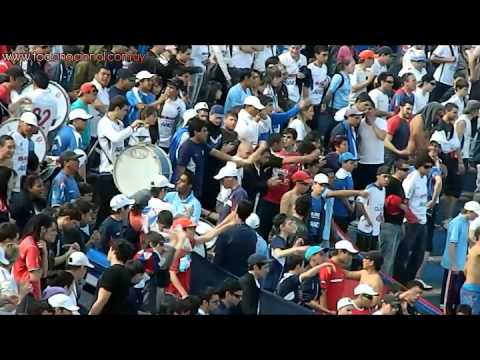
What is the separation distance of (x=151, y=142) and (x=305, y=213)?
1354mm

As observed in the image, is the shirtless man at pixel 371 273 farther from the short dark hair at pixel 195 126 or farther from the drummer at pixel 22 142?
the drummer at pixel 22 142

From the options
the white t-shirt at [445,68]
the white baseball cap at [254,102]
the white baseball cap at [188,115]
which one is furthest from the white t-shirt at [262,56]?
the white t-shirt at [445,68]

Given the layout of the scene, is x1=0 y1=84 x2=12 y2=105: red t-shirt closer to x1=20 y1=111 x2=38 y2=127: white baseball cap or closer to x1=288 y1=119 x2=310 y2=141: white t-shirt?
x1=20 y1=111 x2=38 y2=127: white baseball cap

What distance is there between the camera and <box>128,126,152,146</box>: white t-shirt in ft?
53.0

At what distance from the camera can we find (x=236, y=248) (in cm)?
1592

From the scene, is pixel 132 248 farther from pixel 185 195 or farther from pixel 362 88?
pixel 362 88

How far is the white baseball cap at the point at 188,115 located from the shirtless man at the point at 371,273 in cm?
175

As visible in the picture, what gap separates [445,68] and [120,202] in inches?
114

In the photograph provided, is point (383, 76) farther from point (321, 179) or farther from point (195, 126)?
point (195, 126)

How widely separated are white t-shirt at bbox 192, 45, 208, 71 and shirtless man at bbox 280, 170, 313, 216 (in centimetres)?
117

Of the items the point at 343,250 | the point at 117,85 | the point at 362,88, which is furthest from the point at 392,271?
the point at 117,85

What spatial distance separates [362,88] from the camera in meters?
16.5

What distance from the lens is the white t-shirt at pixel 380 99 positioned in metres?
16.4

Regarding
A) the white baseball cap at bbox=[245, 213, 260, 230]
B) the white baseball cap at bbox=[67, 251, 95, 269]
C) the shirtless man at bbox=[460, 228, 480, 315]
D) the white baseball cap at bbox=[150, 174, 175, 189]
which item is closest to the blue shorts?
the shirtless man at bbox=[460, 228, 480, 315]
